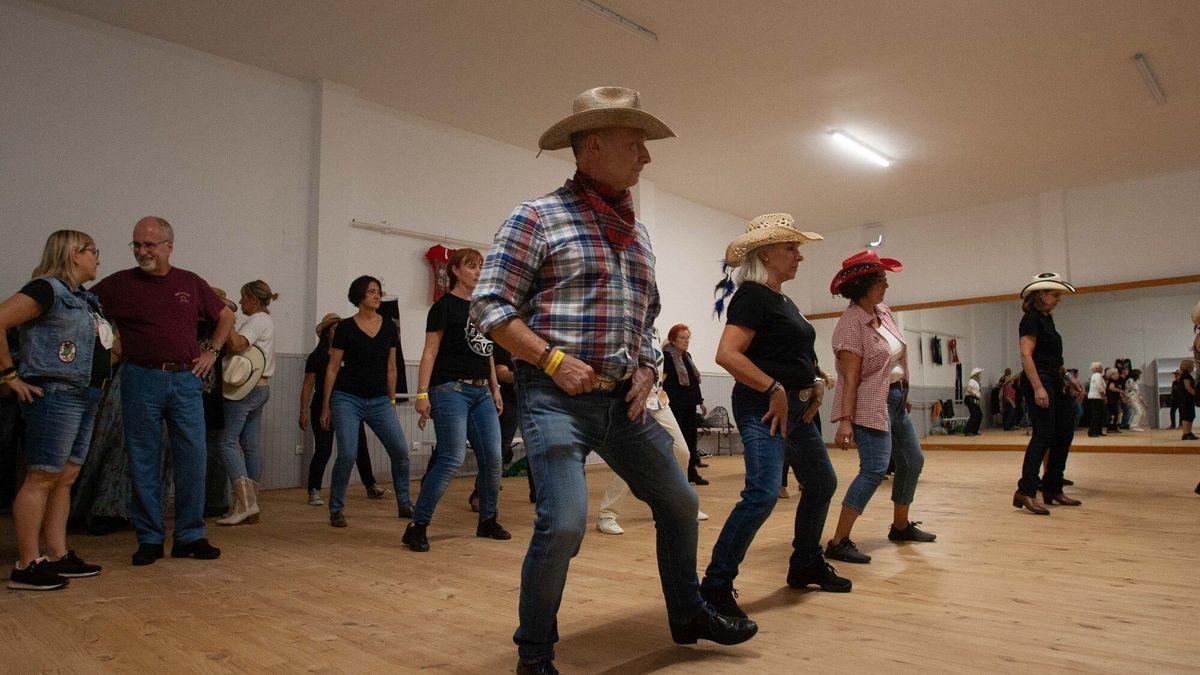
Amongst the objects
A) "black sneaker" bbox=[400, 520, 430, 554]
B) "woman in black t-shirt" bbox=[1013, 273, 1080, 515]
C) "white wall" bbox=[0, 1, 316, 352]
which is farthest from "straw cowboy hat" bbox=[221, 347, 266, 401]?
"woman in black t-shirt" bbox=[1013, 273, 1080, 515]

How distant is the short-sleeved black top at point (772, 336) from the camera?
2.73m

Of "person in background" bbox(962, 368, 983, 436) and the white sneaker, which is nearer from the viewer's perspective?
the white sneaker

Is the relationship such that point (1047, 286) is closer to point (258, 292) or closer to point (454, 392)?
point (454, 392)

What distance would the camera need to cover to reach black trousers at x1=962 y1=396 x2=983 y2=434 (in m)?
15.6

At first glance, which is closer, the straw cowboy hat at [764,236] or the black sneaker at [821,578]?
the straw cowboy hat at [764,236]

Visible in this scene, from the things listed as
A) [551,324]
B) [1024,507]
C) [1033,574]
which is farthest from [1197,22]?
[551,324]

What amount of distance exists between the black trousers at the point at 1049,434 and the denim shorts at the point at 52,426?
517 cm

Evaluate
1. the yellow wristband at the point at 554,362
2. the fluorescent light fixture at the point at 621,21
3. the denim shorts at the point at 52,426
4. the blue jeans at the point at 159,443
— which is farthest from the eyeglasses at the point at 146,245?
the fluorescent light fixture at the point at 621,21

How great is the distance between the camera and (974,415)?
15.9m

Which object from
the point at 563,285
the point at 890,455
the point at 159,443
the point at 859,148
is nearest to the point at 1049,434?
the point at 890,455

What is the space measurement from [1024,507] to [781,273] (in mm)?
3304

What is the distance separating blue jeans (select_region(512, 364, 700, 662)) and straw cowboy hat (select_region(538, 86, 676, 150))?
2.11 feet

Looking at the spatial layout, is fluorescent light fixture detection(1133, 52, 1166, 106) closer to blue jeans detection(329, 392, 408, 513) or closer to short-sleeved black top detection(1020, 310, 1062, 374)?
short-sleeved black top detection(1020, 310, 1062, 374)

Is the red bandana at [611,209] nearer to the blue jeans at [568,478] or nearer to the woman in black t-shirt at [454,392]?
the blue jeans at [568,478]
